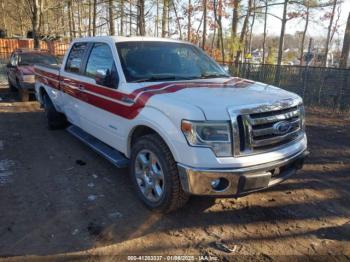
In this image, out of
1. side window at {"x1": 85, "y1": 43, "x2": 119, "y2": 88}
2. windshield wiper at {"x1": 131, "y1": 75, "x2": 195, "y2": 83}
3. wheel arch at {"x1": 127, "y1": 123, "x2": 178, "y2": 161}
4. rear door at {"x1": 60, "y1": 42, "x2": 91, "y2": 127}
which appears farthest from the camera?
rear door at {"x1": 60, "y1": 42, "x2": 91, "y2": 127}

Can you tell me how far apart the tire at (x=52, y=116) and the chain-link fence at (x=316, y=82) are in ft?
24.5

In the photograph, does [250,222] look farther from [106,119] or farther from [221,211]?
[106,119]

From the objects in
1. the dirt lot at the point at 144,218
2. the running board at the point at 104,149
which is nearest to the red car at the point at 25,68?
the running board at the point at 104,149

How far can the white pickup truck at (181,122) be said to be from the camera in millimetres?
3100

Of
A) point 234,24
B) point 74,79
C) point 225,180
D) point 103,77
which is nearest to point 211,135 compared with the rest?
point 225,180

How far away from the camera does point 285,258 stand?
3.03 meters

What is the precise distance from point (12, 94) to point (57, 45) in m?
16.6

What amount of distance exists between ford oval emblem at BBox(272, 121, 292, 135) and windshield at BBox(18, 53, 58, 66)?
32.6 ft

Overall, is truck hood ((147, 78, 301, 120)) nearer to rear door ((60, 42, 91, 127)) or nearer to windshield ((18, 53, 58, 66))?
rear door ((60, 42, 91, 127))

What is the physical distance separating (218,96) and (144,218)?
1597 millimetres

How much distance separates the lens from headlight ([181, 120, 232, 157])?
308 centimetres

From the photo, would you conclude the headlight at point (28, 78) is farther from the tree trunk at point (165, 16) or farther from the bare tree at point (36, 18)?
the tree trunk at point (165, 16)

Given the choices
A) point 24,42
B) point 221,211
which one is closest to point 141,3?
point 24,42

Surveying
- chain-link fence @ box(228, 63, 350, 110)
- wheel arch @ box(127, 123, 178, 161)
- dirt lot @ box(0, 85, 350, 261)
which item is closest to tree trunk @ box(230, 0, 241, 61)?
chain-link fence @ box(228, 63, 350, 110)
